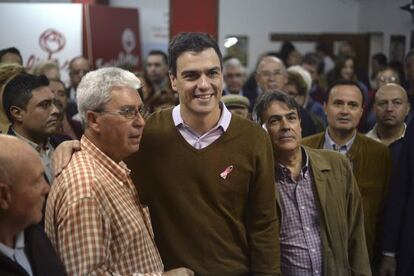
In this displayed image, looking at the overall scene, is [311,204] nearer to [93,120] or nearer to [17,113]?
[93,120]

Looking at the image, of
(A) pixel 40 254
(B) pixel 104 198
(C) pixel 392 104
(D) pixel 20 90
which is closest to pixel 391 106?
(C) pixel 392 104

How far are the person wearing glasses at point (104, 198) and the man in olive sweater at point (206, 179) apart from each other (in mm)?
152

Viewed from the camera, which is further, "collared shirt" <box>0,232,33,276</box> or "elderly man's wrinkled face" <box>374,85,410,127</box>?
"elderly man's wrinkled face" <box>374,85,410,127</box>

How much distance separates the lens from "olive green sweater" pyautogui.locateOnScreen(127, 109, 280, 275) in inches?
81.4

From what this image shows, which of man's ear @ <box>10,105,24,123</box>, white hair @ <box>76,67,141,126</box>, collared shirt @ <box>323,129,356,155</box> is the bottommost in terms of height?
collared shirt @ <box>323,129,356,155</box>

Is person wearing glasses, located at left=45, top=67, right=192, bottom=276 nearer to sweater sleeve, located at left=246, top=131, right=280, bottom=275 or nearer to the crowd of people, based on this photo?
the crowd of people

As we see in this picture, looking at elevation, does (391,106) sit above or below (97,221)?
above

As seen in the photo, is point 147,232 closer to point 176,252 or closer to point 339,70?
point 176,252

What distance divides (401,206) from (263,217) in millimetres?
975

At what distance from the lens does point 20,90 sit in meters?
2.93

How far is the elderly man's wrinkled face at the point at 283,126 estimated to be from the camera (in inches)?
95.7

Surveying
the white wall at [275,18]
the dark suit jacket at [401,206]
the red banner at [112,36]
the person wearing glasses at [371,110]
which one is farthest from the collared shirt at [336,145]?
the white wall at [275,18]

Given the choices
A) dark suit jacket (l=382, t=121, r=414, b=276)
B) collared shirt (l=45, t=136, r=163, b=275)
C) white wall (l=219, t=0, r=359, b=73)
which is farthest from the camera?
white wall (l=219, t=0, r=359, b=73)

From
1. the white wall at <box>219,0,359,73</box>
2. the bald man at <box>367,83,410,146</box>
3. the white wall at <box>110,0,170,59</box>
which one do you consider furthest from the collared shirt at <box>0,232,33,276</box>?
the white wall at <box>219,0,359,73</box>
